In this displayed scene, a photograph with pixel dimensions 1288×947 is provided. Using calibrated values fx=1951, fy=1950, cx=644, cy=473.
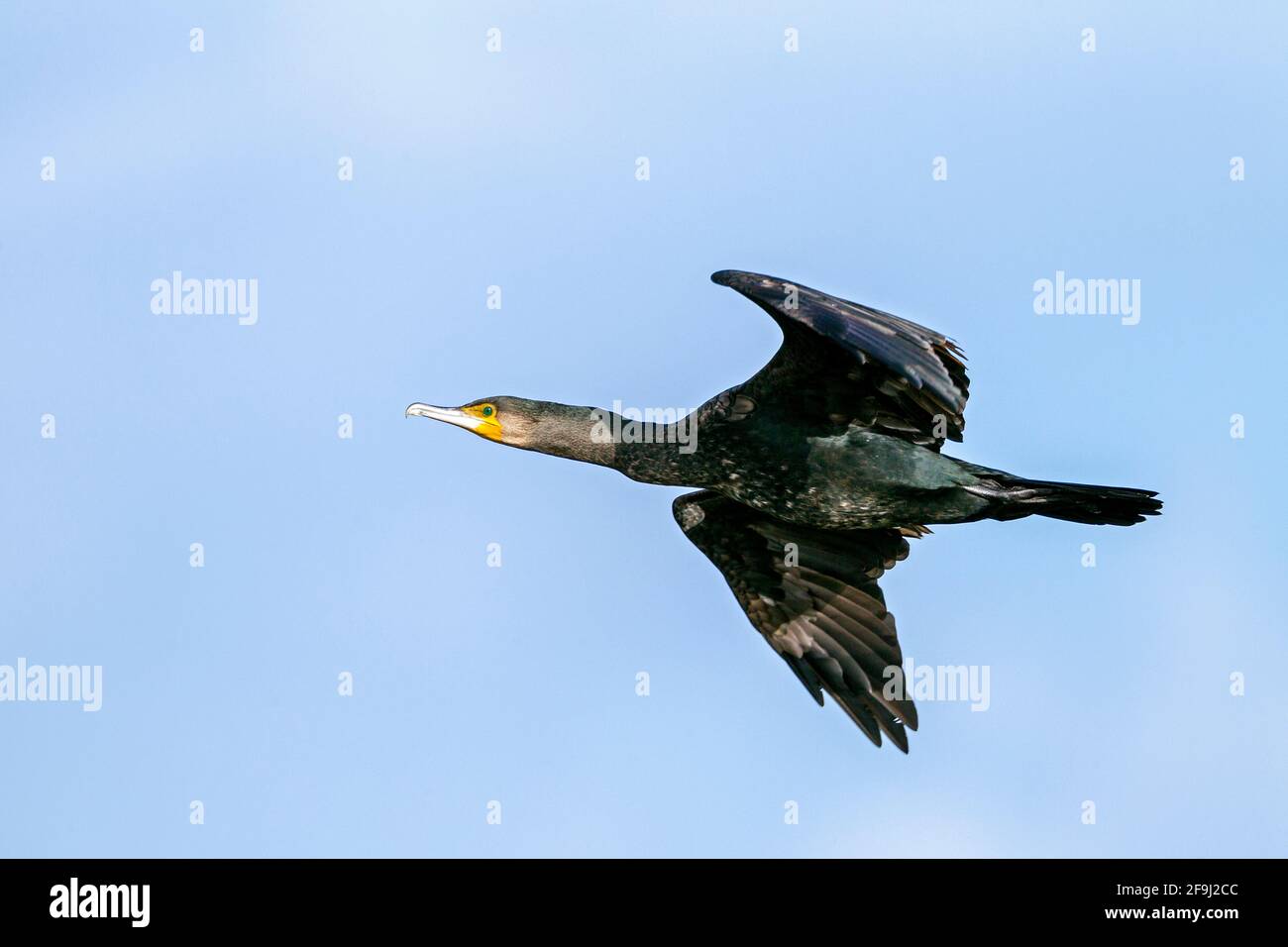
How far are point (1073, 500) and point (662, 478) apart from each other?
290 centimetres

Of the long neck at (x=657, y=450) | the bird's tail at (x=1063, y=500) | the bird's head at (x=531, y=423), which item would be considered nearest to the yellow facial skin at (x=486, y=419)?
the bird's head at (x=531, y=423)

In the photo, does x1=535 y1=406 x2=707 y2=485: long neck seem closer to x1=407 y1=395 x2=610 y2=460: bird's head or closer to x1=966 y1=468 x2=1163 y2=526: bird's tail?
x1=407 y1=395 x2=610 y2=460: bird's head

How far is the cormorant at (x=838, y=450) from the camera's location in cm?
1250

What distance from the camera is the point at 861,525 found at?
46.1ft

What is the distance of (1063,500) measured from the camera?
44.4 ft

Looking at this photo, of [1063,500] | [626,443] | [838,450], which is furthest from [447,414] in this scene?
[1063,500]

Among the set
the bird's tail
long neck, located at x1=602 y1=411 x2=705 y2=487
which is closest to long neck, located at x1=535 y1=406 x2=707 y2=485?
long neck, located at x1=602 y1=411 x2=705 y2=487

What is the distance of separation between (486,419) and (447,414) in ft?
0.97

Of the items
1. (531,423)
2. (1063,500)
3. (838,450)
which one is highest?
(531,423)

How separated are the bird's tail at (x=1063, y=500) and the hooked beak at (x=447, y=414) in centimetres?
364

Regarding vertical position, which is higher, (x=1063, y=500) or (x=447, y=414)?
(x=447, y=414)

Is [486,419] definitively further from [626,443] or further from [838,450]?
[838,450]

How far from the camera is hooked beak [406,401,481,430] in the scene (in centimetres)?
1411
